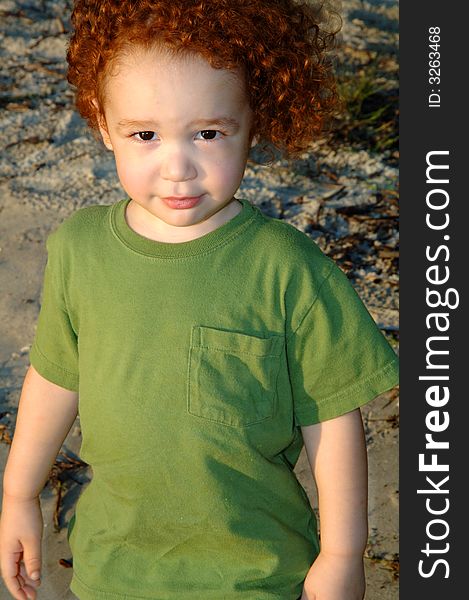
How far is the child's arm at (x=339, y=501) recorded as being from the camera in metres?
1.88

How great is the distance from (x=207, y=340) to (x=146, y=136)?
387mm

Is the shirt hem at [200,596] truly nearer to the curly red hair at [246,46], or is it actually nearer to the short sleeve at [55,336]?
the short sleeve at [55,336]

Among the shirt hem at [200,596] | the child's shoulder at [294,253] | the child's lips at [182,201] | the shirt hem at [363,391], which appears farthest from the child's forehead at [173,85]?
the shirt hem at [200,596]

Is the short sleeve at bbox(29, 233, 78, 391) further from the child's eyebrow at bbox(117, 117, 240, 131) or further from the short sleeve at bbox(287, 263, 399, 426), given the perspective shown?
the short sleeve at bbox(287, 263, 399, 426)

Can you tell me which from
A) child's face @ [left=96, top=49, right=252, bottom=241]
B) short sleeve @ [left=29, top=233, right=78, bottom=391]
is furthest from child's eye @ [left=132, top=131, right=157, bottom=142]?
short sleeve @ [left=29, top=233, right=78, bottom=391]

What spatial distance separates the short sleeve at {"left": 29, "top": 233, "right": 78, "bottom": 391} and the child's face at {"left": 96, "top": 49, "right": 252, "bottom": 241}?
27 centimetres

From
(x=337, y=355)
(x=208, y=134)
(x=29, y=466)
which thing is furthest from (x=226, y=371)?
(x=29, y=466)

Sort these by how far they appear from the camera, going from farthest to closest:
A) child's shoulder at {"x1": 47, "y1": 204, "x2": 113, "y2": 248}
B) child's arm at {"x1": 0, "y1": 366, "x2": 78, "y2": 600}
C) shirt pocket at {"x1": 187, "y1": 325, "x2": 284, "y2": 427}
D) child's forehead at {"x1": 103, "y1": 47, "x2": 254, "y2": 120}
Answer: child's arm at {"x1": 0, "y1": 366, "x2": 78, "y2": 600}
child's shoulder at {"x1": 47, "y1": 204, "x2": 113, "y2": 248}
shirt pocket at {"x1": 187, "y1": 325, "x2": 284, "y2": 427}
child's forehead at {"x1": 103, "y1": 47, "x2": 254, "y2": 120}

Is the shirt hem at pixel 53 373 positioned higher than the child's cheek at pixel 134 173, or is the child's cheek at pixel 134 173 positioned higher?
the child's cheek at pixel 134 173

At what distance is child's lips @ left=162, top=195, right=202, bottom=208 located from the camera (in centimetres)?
175

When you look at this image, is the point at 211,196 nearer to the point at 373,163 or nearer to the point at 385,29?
the point at 373,163

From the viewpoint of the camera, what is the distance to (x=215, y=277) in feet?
5.97

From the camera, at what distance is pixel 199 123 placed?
1699 mm

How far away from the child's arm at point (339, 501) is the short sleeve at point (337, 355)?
47 millimetres
